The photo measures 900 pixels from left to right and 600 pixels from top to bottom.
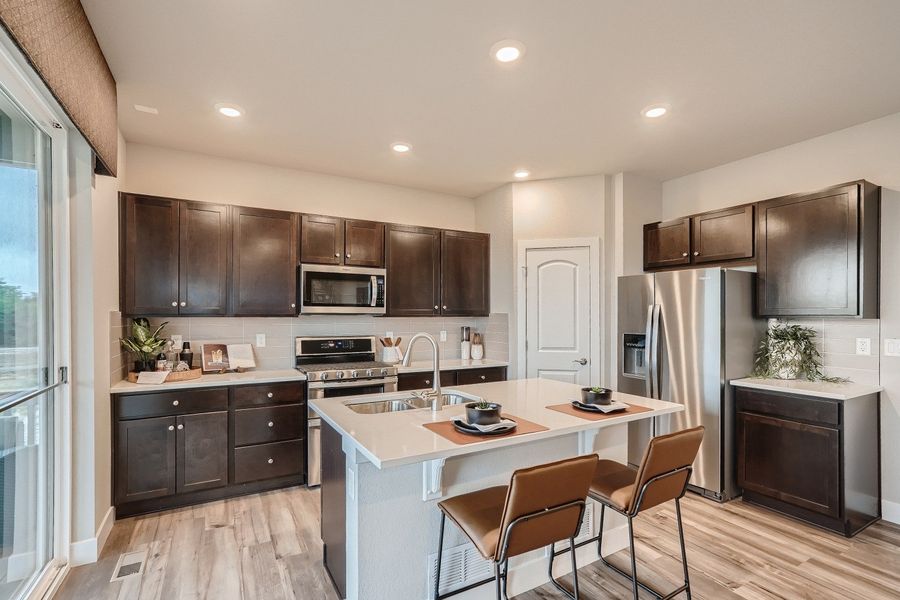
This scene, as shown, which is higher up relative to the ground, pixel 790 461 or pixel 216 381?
pixel 216 381

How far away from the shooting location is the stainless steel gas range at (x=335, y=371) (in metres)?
3.56

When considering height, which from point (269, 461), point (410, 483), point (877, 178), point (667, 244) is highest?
point (877, 178)

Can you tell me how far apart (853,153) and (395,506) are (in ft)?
12.6

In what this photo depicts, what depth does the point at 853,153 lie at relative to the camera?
3.17 meters

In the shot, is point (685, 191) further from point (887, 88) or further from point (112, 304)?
point (112, 304)

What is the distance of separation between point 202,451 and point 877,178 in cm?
507

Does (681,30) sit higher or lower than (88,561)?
higher

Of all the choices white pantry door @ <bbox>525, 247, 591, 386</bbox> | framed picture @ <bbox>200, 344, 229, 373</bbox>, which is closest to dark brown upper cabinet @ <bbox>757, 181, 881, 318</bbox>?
white pantry door @ <bbox>525, 247, 591, 386</bbox>

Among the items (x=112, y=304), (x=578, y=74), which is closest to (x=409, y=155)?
(x=578, y=74)

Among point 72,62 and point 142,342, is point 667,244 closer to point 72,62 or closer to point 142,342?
point 72,62

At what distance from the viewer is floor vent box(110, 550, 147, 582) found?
2.37 meters

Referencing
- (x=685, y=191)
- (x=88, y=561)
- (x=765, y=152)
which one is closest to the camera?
(x=88, y=561)

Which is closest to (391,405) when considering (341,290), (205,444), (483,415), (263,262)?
(483,415)

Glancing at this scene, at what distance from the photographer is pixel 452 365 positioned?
14.6 ft
